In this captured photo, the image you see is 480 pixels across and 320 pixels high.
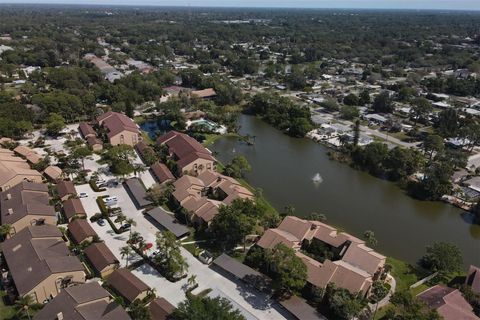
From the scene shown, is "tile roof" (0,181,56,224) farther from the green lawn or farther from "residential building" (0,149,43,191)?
the green lawn

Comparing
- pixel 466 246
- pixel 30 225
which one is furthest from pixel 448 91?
pixel 30 225

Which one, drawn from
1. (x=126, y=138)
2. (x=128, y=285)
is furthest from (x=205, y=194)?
(x=126, y=138)

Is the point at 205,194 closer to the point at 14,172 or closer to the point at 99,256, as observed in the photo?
the point at 99,256

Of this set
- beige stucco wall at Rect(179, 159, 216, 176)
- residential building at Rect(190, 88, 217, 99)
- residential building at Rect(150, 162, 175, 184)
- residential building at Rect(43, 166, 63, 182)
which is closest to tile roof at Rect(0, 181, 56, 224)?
residential building at Rect(43, 166, 63, 182)

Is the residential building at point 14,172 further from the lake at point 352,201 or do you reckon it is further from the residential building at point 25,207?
the lake at point 352,201

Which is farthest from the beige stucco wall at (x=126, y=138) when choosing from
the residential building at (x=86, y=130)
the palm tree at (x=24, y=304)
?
the palm tree at (x=24, y=304)

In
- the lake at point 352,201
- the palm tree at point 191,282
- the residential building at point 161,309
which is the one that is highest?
the residential building at point 161,309

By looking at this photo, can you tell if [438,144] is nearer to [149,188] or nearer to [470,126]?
[470,126]
